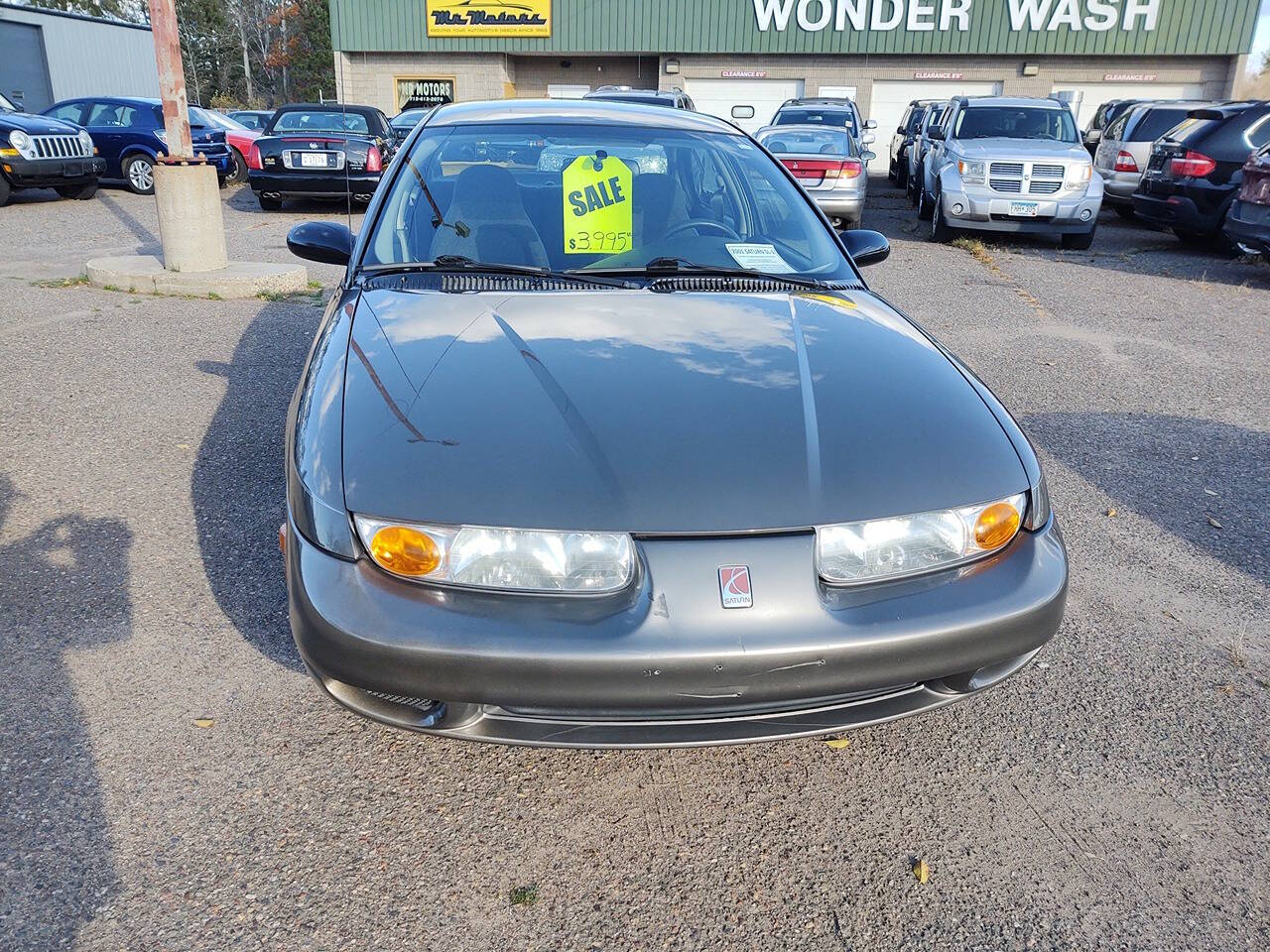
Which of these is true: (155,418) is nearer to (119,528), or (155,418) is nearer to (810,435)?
(119,528)

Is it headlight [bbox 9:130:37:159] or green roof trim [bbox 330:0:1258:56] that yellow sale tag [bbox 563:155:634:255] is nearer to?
headlight [bbox 9:130:37:159]

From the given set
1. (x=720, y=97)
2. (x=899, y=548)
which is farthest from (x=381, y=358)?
(x=720, y=97)

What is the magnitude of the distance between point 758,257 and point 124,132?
16005 mm

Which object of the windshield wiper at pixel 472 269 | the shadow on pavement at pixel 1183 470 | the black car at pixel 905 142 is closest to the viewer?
the windshield wiper at pixel 472 269

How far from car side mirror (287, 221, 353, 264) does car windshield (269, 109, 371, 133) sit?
1118 centimetres

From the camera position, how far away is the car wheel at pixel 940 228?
11991 mm

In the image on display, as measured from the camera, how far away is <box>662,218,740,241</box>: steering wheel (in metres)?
3.38

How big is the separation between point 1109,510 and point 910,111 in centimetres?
2021

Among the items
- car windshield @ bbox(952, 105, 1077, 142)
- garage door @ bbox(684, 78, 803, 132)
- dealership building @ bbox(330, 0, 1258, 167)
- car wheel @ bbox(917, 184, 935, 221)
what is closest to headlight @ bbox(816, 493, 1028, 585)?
car windshield @ bbox(952, 105, 1077, 142)

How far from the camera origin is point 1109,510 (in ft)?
13.5

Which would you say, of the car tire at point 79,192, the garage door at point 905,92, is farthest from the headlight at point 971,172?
the garage door at point 905,92

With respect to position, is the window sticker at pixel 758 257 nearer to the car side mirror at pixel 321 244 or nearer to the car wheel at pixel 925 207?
the car side mirror at pixel 321 244

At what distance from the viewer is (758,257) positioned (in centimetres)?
333

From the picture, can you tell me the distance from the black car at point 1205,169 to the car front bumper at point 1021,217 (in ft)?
2.55
